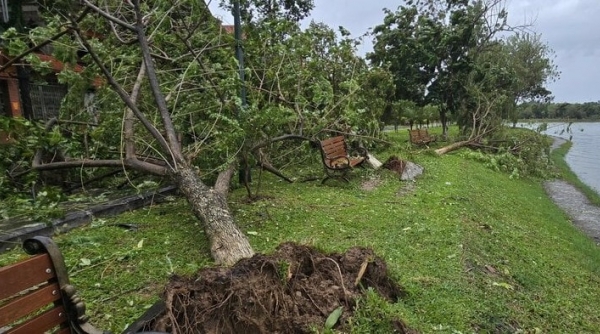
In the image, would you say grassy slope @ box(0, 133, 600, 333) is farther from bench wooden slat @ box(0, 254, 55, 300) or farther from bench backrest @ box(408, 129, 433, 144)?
bench backrest @ box(408, 129, 433, 144)

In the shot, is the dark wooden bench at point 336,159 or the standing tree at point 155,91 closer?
the standing tree at point 155,91

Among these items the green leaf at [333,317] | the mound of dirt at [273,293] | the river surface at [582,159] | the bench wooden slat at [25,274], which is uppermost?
the bench wooden slat at [25,274]

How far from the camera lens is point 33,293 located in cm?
172

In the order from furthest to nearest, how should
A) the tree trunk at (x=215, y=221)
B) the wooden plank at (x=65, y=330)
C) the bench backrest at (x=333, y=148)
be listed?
the bench backrest at (x=333, y=148)
the tree trunk at (x=215, y=221)
the wooden plank at (x=65, y=330)

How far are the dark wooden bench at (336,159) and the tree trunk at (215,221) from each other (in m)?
3.67

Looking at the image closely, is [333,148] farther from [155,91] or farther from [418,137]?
[418,137]

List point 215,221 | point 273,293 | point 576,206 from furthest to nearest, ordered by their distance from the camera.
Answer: point 576,206, point 215,221, point 273,293

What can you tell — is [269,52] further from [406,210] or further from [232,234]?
[232,234]

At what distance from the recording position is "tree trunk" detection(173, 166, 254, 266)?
149 inches

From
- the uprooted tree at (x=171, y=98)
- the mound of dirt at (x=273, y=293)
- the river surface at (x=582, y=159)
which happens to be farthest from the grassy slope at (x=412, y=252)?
the river surface at (x=582, y=159)

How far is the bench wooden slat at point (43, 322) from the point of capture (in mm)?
1646

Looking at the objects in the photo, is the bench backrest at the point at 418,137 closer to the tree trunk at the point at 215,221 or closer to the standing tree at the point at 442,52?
the standing tree at the point at 442,52

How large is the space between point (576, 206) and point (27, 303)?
1239cm

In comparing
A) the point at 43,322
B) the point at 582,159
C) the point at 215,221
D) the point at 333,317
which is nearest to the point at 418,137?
the point at 582,159
